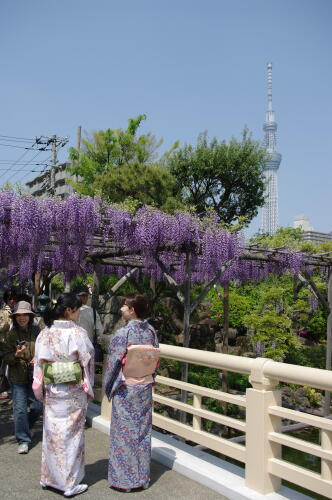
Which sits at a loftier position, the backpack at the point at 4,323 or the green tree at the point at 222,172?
the green tree at the point at 222,172

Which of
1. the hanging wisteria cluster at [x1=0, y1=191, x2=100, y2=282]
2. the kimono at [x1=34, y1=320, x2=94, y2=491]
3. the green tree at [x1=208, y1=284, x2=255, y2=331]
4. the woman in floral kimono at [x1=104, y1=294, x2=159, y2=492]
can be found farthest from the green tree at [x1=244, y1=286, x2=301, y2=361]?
the kimono at [x1=34, y1=320, x2=94, y2=491]

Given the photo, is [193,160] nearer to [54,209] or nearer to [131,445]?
[54,209]

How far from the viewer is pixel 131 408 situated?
287 centimetres

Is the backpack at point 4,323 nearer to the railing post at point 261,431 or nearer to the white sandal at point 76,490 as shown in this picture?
the white sandal at point 76,490

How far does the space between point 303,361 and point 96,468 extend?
29.4ft

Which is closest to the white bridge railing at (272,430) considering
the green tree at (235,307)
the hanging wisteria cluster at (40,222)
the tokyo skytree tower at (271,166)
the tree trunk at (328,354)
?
the hanging wisteria cluster at (40,222)

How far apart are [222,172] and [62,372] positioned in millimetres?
17611

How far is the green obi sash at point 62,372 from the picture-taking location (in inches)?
112

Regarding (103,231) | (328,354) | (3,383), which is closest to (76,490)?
(3,383)

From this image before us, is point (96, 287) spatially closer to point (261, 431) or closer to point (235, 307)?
point (261, 431)

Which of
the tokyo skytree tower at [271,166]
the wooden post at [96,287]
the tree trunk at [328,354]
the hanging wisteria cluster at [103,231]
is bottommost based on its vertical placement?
the tree trunk at [328,354]

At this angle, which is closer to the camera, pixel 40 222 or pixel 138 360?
pixel 138 360

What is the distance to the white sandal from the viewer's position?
2.72 meters

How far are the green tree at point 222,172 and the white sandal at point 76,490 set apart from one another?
16885mm
